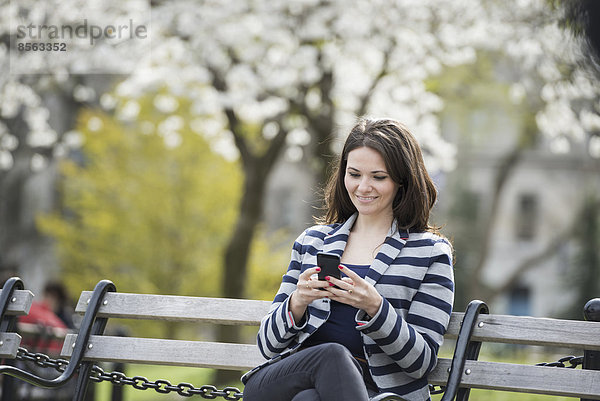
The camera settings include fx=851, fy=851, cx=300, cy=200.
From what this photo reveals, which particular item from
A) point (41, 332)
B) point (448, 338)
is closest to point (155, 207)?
point (41, 332)

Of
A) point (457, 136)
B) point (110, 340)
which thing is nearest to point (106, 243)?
point (110, 340)

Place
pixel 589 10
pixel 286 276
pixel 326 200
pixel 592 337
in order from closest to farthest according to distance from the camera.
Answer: pixel 589 10, pixel 592 337, pixel 286 276, pixel 326 200

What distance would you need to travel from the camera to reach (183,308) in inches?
158

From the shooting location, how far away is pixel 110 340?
4.06 m

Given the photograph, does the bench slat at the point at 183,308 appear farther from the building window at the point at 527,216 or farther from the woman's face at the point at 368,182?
the building window at the point at 527,216

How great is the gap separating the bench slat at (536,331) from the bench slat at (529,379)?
0.34 ft

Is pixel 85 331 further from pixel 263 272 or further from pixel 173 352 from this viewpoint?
pixel 263 272

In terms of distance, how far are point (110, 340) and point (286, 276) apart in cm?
101

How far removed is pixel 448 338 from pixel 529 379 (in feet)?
1.42

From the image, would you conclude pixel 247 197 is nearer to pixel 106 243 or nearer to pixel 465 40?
pixel 465 40

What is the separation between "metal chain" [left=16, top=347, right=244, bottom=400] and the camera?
3.77 m

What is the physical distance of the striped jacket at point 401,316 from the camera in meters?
3.25

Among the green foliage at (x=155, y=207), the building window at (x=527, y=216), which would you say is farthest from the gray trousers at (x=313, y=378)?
the building window at (x=527, y=216)

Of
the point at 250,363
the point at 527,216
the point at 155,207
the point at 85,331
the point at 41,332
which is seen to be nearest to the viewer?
the point at 250,363
